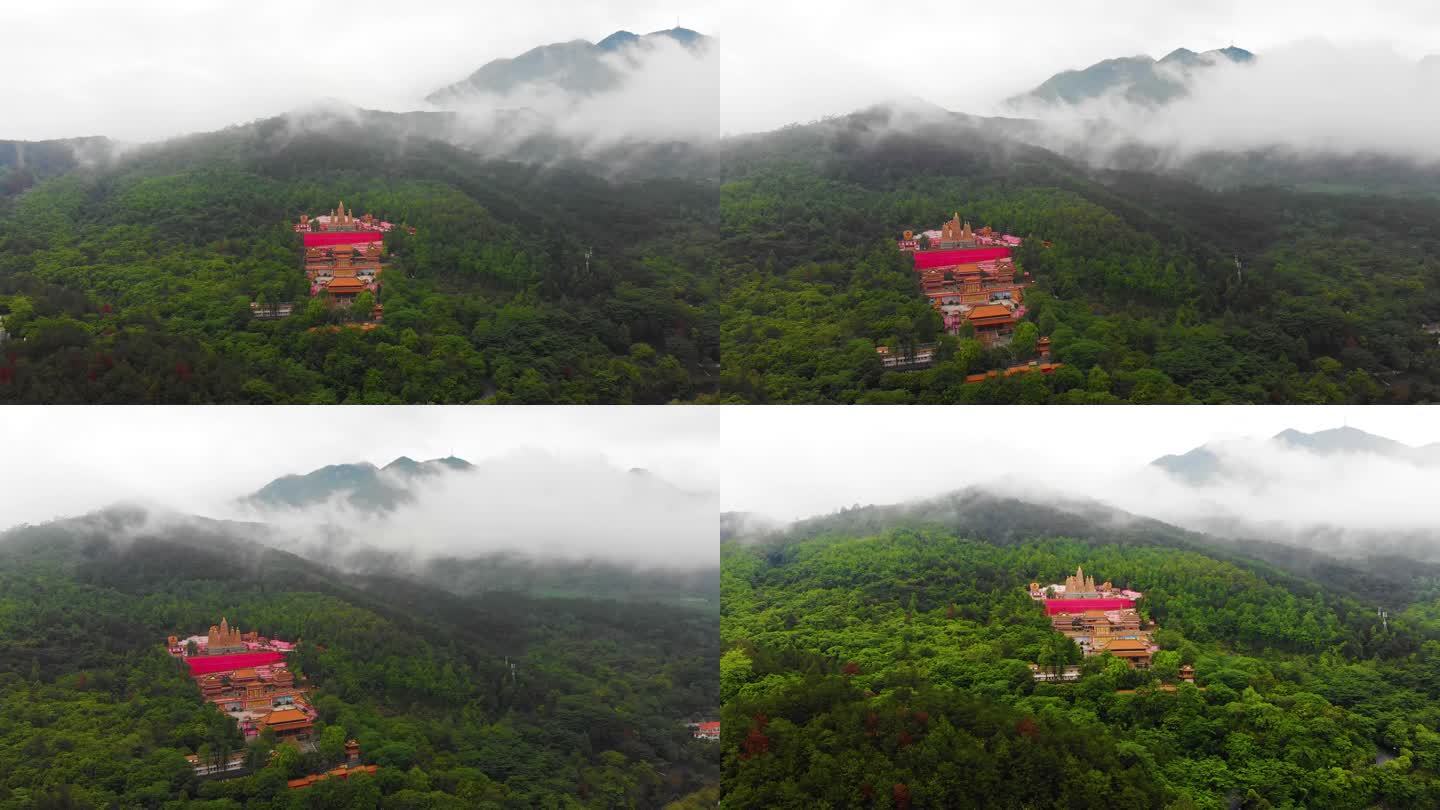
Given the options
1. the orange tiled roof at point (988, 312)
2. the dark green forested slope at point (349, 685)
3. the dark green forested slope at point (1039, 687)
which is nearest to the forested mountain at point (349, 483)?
the dark green forested slope at point (349, 685)

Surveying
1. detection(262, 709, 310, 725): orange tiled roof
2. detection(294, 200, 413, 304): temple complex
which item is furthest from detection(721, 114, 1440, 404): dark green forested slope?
detection(262, 709, 310, 725): orange tiled roof

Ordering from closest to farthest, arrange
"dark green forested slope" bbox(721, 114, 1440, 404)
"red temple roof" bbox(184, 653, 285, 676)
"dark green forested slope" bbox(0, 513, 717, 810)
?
1. "dark green forested slope" bbox(0, 513, 717, 810)
2. "dark green forested slope" bbox(721, 114, 1440, 404)
3. "red temple roof" bbox(184, 653, 285, 676)

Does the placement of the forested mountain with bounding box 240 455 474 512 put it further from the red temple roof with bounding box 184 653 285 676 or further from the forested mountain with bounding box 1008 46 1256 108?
the forested mountain with bounding box 1008 46 1256 108

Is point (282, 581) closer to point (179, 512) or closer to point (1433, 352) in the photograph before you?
point (179, 512)

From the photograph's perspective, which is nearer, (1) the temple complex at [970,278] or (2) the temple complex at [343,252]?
(2) the temple complex at [343,252]

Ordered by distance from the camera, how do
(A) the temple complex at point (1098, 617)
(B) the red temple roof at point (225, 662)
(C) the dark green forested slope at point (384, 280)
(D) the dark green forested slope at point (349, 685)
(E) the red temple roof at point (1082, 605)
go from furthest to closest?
(E) the red temple roof at point (1082, 605), (A) the temple complex at point (1098, 617), (B) the red temple roof at point (225, 662), (D) the dark green forested slope at point (349, 685), (C) the dark green forested slope at point (384, 280)

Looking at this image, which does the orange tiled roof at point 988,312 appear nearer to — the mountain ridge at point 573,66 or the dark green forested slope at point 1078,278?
the dark green forested slope at point 1078,278
